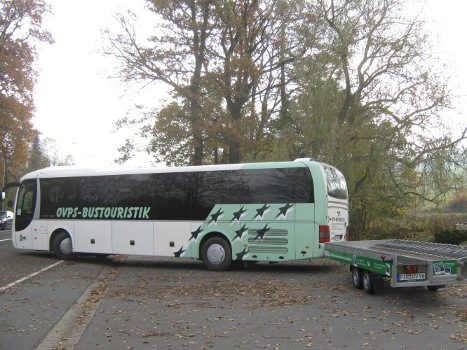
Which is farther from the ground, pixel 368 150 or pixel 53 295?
pixel 368 150

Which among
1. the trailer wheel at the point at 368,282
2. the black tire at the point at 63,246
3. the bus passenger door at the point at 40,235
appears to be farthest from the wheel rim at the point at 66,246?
the trailer wheel at the point at 368,282

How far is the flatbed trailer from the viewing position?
347 inches

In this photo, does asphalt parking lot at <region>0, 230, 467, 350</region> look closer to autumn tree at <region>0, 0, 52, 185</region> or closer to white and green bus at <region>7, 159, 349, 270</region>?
white and green bus at <region>7, 159, 349, 270</region>

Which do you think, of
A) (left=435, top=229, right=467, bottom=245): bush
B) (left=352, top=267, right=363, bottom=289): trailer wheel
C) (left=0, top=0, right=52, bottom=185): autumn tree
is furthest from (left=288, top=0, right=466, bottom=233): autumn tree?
(left=0, top=0, right=52, bottom=185): autumn tree

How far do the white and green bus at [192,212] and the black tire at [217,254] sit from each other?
0.03m

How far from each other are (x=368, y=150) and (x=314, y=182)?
768cm

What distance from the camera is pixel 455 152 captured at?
18766mm

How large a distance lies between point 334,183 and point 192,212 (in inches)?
163

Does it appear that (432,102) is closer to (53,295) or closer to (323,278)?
(323,278)

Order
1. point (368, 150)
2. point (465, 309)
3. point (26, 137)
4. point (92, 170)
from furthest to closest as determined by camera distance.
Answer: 1. point (26, 137)
2. point (368, 150)
3. point (92, 170)
4. point (465, 309)

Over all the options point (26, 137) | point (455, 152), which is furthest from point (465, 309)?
point (26, 137)

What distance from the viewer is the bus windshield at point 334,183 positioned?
551 inches

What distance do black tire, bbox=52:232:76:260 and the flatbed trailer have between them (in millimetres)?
9244

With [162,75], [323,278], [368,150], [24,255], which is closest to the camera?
[323,278]
